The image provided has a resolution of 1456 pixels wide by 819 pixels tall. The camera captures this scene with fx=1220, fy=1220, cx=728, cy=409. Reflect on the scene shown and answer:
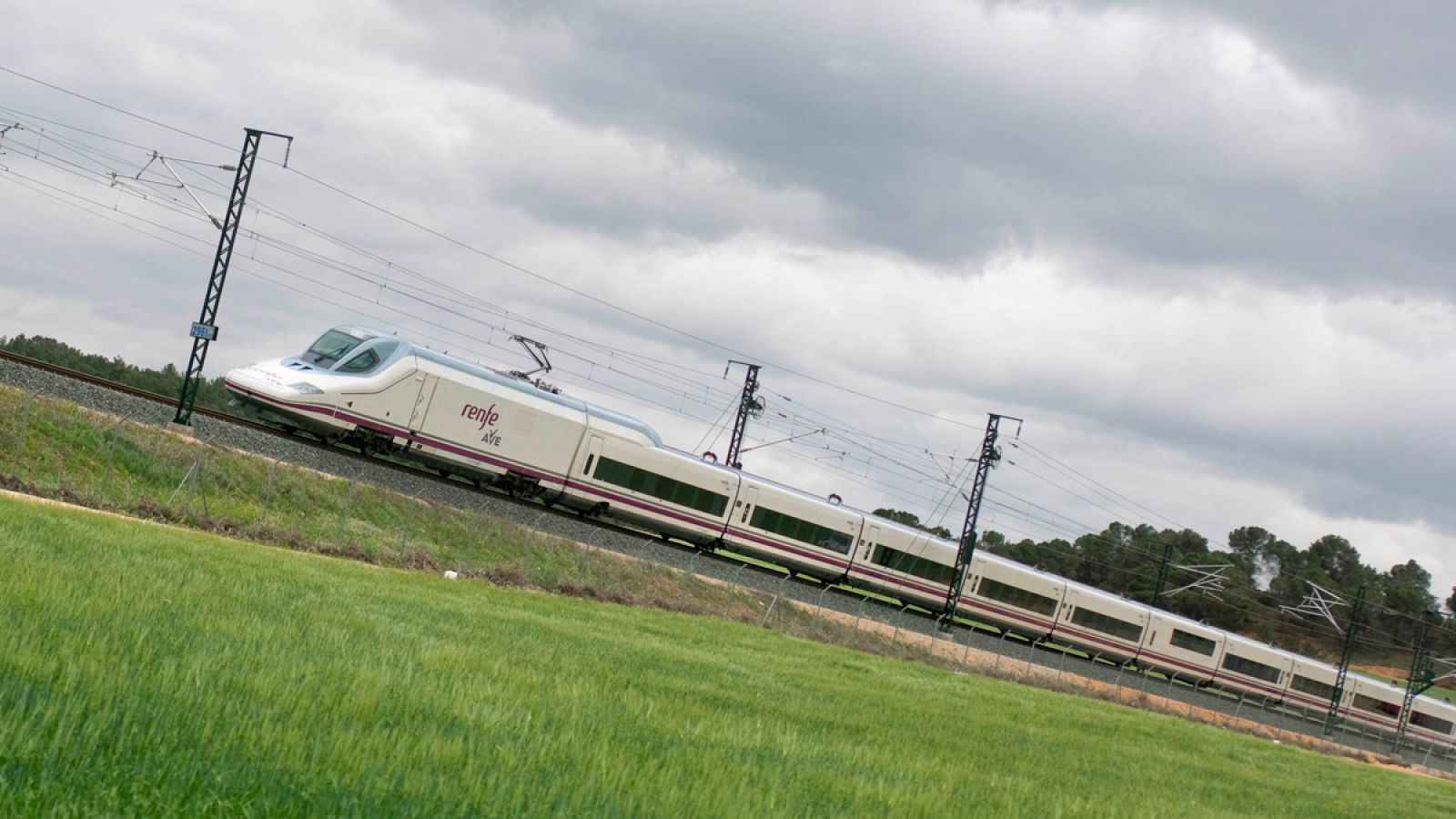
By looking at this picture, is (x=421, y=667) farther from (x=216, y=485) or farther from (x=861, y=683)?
(x=216, y=485)

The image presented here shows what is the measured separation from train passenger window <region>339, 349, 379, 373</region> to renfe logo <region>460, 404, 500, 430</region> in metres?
3.37

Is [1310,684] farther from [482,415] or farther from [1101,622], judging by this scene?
[482,415]

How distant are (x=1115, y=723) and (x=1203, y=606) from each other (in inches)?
3125

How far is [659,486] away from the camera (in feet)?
151

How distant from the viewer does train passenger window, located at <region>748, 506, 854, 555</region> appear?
163 feet

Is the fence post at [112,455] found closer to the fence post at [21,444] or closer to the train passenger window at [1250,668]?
the fence post at [21,444]

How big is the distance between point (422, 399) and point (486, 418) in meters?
2.52

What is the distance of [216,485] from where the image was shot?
31672mm

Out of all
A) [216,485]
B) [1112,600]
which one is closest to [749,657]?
[216,485]

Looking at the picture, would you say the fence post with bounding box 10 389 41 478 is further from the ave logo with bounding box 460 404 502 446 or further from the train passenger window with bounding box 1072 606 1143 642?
the train passenger window with bounding box 1072 606 1143 642

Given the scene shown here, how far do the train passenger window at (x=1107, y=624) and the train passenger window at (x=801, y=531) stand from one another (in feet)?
51.0

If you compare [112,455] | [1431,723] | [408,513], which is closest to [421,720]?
[112,455]

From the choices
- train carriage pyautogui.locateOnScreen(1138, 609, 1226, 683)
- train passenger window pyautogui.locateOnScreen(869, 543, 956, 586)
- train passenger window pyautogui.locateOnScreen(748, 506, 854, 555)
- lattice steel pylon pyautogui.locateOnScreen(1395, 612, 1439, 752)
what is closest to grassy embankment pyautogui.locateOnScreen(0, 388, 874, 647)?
train passenger window pyautogui.locateOnScreen(748, 506, 854, 555)

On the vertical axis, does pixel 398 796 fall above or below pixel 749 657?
above
